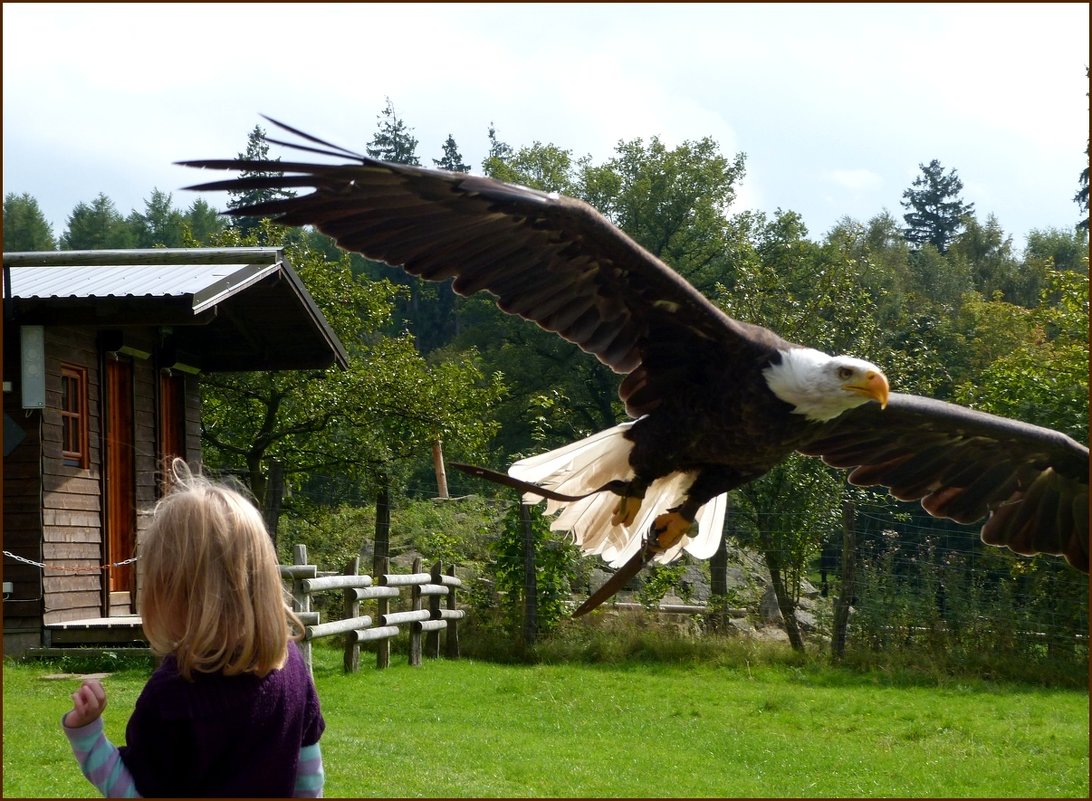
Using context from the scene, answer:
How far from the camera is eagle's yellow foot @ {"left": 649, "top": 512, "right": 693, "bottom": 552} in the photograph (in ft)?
13.3

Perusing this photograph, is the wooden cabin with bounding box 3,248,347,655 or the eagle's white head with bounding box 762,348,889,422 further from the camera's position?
the wooden cabin with bounding box 3,248,347,655

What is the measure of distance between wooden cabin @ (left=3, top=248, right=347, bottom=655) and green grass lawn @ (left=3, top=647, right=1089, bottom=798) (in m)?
0.80

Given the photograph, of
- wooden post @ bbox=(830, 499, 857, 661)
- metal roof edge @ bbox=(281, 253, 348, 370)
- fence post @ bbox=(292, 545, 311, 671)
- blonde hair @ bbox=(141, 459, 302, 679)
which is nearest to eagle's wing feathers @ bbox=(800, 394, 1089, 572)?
blonde hair @ bbox=(141, 459, 302, 679)

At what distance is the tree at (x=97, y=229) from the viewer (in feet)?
154

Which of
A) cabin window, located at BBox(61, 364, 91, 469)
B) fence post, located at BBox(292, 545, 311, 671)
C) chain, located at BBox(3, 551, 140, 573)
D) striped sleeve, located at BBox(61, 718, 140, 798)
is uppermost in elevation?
cabin window, located at BBox(61, 364, 91, 469)

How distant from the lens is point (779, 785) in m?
5.70

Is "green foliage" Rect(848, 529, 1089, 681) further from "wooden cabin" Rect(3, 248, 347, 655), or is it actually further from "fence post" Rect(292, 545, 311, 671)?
"wooden cabin" Rect(3, 248, 347, 655)

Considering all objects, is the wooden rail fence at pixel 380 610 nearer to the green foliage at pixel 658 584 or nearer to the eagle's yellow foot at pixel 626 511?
the green foliage at pixel 658 584

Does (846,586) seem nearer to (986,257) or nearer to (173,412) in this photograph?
(173,412)

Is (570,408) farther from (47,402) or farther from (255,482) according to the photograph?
(47,402)

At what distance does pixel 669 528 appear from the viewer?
4.05m

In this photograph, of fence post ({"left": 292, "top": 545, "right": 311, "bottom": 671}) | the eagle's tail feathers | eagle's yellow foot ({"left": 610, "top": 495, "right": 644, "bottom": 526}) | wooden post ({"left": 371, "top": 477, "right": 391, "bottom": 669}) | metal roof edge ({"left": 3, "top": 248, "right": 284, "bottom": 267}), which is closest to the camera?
the eagle's tail feathers

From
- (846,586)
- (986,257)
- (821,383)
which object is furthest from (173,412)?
(986,257)

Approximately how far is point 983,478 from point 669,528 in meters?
1.69
